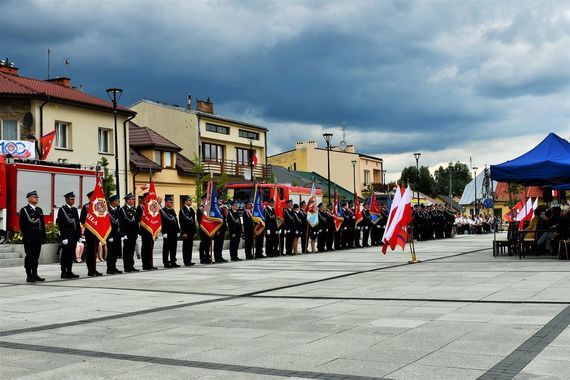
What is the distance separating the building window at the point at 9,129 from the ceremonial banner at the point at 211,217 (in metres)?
19.6

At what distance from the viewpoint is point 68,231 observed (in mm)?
15789

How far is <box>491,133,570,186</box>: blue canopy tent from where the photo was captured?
19.0 m

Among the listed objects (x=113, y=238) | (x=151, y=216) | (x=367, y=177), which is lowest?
(x=113, y=238)

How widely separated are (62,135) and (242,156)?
21328 millimetres

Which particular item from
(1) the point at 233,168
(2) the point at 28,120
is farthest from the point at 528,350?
(1) the point at 233,168

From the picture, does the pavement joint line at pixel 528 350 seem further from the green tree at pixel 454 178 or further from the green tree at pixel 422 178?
the green tree at pixel 454 178

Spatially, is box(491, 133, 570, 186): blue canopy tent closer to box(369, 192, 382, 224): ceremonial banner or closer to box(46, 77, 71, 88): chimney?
box(369, 192, 382, 224): ceremonial banner

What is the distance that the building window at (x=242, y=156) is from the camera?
189ft

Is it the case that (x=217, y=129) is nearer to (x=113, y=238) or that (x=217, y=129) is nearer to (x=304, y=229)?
(x=304, y=229)

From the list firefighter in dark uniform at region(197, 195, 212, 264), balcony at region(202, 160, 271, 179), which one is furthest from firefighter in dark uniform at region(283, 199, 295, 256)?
balcony at region(202, 160, 271, 179)

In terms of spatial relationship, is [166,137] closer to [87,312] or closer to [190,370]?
[87,312]

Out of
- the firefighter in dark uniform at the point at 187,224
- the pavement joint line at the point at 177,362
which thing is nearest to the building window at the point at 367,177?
the firefighter in dark uniform at the point at 187,224

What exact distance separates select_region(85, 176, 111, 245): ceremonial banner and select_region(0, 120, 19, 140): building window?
21682 mm

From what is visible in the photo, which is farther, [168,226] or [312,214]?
[312,214]
